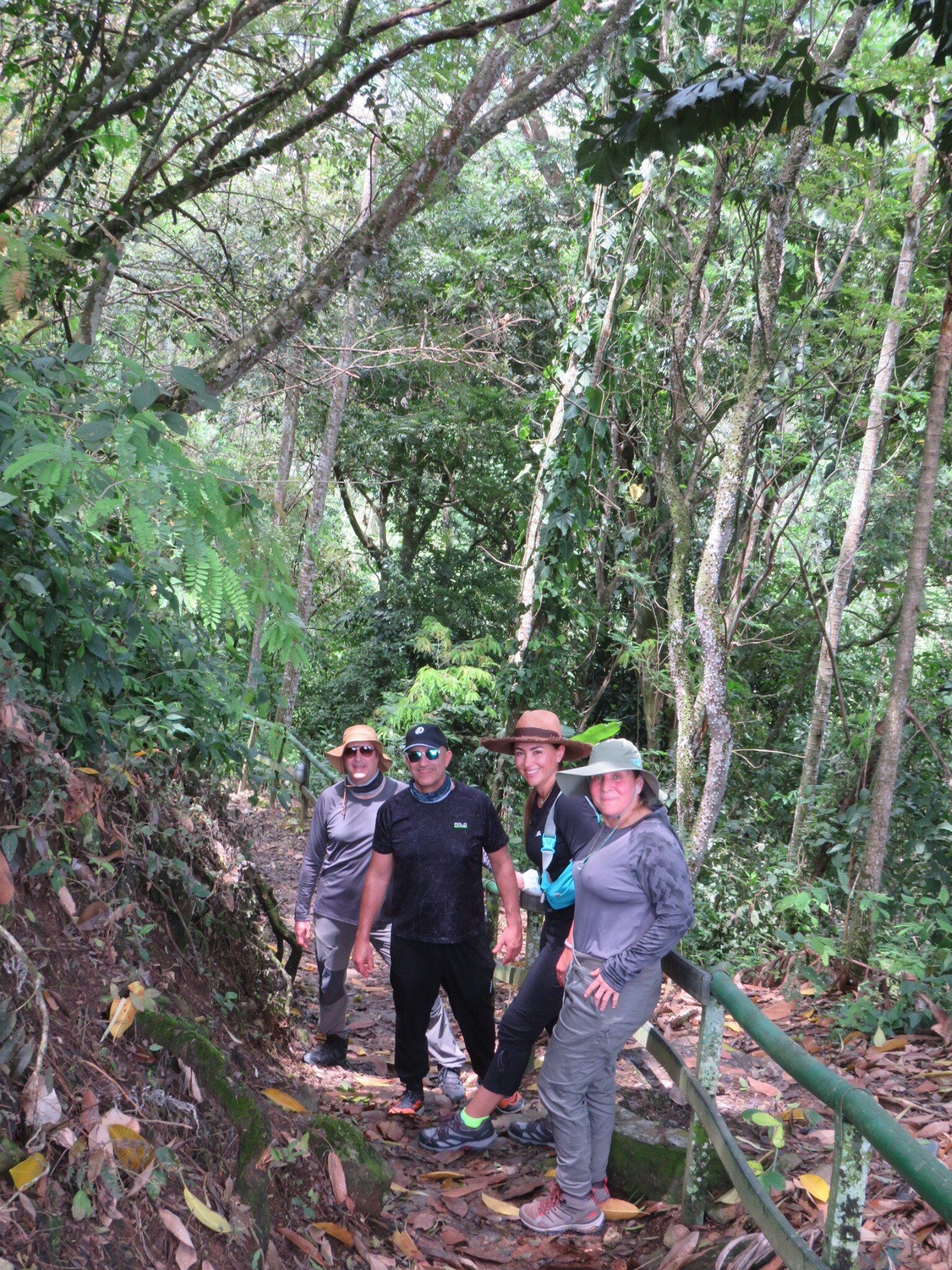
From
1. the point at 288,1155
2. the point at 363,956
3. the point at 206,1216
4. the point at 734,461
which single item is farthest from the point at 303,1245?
the point at 734,461

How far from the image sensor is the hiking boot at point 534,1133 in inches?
178

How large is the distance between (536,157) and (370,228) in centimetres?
1103

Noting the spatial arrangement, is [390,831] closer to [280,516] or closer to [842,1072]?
[280,516]

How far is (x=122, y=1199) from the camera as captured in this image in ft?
8.91

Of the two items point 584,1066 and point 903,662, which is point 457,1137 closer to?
point 584,1066

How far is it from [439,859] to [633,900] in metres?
1.31

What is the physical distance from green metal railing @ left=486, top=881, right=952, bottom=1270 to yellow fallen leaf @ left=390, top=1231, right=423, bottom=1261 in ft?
3.12

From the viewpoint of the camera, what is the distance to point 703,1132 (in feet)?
11.3

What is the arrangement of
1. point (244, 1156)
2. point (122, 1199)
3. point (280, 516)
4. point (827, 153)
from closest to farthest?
point (122, 1199), point (244, 1156), point (280, 516), point (827, 153)

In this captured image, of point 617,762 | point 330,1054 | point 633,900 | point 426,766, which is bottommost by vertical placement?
point 330,1054

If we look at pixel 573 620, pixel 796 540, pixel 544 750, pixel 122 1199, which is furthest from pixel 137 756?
pixel 796 540

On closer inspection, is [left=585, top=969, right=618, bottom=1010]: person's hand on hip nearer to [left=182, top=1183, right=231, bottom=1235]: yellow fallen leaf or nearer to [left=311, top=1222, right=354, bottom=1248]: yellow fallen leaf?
[left=311, top=1222, right=354, bottom=1248]: yellow fallen leaf

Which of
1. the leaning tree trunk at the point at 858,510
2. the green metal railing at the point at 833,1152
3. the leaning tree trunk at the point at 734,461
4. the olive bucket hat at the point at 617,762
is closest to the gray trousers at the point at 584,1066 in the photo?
the green metal railing at the point at 833,1152

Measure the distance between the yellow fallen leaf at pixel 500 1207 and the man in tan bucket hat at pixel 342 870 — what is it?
1.24m
